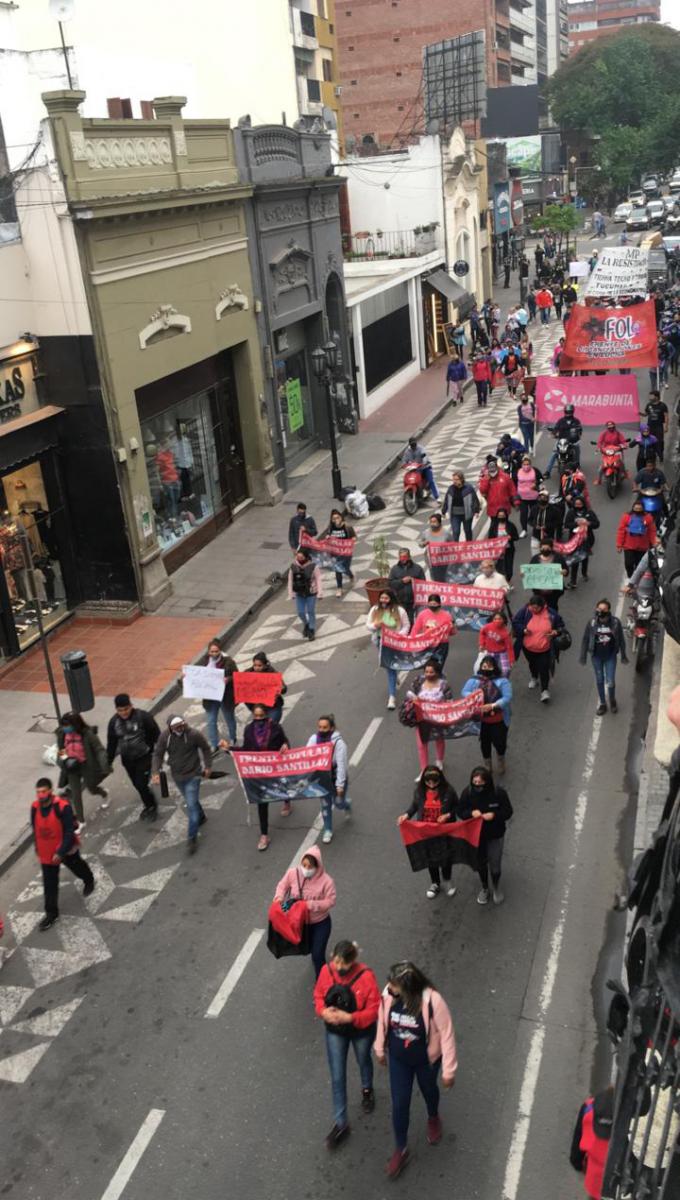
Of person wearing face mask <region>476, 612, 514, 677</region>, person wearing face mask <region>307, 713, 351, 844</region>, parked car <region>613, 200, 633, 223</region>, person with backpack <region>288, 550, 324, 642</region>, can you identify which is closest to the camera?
person wearing face mask <region>307, 713, 351, 844</region>

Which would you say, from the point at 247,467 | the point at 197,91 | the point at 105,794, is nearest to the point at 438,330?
the point at 197,91

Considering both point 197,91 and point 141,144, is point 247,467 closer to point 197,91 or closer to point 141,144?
point 141,144

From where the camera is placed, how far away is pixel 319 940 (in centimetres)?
854

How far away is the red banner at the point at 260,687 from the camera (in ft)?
40.2

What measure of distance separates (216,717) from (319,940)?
5.01 metres

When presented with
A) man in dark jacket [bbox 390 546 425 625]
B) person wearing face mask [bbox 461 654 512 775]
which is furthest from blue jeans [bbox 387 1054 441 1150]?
man in dark jacket [bbox 390 546 425 625]

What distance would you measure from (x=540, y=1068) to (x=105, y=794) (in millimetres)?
5981

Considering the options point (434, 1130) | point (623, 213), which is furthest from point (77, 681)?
point (623, 213)

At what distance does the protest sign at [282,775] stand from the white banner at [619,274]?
79.6ft

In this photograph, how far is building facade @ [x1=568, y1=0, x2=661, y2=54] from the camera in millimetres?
146875

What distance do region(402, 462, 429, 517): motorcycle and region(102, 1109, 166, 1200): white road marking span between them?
1588 cm

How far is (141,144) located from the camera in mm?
18094

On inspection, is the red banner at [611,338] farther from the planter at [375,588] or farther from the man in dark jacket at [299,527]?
the planter at [375,588]

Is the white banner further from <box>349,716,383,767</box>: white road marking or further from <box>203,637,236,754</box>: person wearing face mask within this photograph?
<box>203,637,236,754</box>: person wearing face mask
